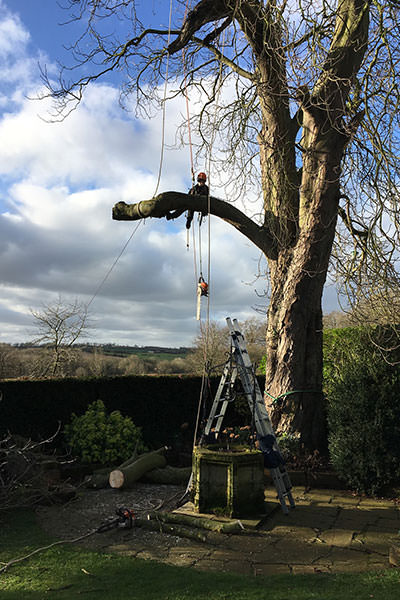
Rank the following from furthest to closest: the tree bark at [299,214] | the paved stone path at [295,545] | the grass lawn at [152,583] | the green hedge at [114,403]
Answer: the green hedge at [114,403]
the tree bark at [299,214]
the paved stone path at [295,545]
the grass lawn at [152,583]

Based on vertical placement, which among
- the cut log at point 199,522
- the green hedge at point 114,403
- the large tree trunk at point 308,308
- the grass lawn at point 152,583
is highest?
the large tree trunk at point 308,308

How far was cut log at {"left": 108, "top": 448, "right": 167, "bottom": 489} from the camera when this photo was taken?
26.9 feet

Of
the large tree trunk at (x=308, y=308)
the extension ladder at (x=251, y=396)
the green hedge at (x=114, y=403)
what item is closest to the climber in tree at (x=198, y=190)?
the large tree trunk at (x=308, y=308)

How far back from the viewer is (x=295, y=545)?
5.79 m

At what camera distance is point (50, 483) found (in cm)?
798

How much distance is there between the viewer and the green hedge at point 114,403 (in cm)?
997

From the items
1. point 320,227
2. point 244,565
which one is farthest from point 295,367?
point 244,565

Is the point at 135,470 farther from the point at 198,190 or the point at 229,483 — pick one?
the point at 198,190

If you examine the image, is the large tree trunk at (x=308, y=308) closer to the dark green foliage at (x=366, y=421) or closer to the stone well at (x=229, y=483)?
the dark green foliage at (x=366, y=421)

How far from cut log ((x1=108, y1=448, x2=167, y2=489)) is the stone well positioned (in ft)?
6.24

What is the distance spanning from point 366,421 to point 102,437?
4969 millimetres

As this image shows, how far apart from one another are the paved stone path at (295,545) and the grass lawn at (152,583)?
0.97 ft

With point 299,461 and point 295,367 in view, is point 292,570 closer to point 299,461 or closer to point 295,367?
point 299,461

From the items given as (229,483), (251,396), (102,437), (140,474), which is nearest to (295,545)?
(229,483)
